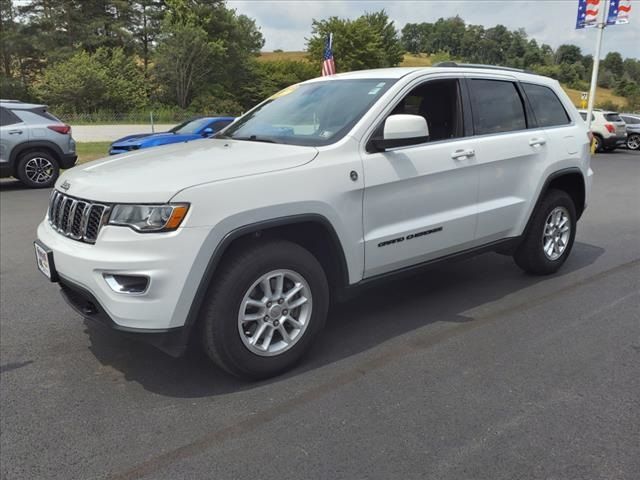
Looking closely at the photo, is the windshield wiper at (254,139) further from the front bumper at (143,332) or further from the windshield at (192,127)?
the windshield at (192,127)

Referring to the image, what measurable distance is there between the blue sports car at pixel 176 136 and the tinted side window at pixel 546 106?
828 cm

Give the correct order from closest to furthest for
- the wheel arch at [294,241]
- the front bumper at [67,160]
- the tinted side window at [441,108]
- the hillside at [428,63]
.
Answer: the wheel arch at [294,241], the tinted side window at [441,108], the front bumper at [67,160], the hillside at [428,63]

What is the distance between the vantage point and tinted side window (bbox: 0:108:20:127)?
35.0 feet

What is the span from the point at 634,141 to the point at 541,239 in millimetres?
21559

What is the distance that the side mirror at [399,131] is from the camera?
3.37 m

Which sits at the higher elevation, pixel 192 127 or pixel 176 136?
pixel 192 127

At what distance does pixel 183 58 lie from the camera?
43312 mm

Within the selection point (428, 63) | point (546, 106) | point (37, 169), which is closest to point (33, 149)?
point (37, 169)

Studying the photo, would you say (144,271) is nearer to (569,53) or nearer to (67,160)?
(67,160)

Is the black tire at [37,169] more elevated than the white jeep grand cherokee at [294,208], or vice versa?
the white jeep grand cherokee at [294,208]

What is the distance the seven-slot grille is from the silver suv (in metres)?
8.71

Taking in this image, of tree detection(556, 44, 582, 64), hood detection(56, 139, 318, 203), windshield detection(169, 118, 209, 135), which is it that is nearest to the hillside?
tree detection(556, 44, 582, 64)

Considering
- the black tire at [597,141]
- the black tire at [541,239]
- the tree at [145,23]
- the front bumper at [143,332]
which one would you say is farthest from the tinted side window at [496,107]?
the tree at [145,23]

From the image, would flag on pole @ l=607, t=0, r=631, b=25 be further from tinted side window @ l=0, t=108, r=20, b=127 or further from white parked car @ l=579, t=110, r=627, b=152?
tinted side window @ l=0, t=108, r=20, b=127
